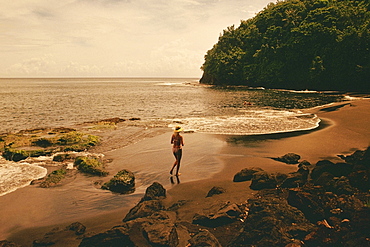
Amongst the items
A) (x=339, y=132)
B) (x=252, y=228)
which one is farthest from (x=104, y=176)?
(x=339, y=132)

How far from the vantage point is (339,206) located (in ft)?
19.9

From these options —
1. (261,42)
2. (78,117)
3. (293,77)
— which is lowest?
(78,117)

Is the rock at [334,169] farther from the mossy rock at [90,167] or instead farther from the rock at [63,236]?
the mossy rock at [90,167]

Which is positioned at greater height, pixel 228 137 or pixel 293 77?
pixel 293 77

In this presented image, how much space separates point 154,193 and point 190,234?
7.22 ft

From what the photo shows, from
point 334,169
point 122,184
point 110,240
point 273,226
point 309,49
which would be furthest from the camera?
point 309,49

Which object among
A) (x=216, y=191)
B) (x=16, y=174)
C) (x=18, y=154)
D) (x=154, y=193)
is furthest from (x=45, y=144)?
(x=216, y=191)

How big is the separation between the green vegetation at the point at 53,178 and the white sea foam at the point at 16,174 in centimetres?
67

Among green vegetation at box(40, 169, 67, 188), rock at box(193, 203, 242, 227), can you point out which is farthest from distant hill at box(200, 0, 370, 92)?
green vegetation at box(40, 169, 67, 188)

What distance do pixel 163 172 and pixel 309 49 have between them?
6490 cm

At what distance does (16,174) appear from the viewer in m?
10.7

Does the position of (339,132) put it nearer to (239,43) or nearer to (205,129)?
(205,129)

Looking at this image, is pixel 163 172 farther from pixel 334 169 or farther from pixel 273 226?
pixel 334 169

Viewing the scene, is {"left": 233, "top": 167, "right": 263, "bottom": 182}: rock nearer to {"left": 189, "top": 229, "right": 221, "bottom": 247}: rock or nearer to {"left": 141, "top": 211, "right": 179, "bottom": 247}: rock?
{"left": 141, "top": 211, "right": 179, "bottom": 247}: rock
